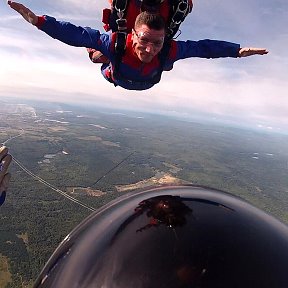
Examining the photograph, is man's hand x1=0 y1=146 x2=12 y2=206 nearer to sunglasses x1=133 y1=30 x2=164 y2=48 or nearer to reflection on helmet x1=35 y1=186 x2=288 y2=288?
reflection on helmet x1=35 y1=186 x2=288 y2=288

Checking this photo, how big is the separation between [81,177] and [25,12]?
3309 inches

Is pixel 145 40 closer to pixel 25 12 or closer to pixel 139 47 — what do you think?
pixel 139 47

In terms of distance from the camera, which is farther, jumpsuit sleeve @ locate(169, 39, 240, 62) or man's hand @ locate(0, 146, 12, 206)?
jumpsuit sleeve @ locate(169, 39, 240, 62)

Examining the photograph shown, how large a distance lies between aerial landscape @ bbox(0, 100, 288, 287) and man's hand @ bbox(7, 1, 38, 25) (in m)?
19.5

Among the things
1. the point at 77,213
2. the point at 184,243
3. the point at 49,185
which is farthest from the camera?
the point at 49,185

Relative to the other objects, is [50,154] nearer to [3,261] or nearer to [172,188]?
[3,261]

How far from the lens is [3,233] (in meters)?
53.2

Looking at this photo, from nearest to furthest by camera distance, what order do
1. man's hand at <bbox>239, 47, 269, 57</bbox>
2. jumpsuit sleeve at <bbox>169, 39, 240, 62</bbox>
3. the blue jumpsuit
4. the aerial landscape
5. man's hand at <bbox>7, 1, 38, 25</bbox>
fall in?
man's hand at <bbox>7, 1, 38, 25</bbox> → the blue jumpsuit → man's hand at <bbox>239, 47, 269, 57</bbox> → jumpsuit sleeve at <bbox>169, 39, 240, 62</bbox> → the aerial landscape

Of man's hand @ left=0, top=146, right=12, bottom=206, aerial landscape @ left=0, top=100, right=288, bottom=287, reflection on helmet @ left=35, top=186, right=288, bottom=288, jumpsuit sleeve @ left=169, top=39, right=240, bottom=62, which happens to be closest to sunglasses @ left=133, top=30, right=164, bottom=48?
jumpsuit sleeve @ left=169, top=39, right=240, bottom=62

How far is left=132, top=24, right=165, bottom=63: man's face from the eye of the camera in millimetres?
4094

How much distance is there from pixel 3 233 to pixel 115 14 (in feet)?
184

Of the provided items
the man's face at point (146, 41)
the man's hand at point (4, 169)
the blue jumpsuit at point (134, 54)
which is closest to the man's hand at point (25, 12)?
the blue jumpsuit at point (134, 54)

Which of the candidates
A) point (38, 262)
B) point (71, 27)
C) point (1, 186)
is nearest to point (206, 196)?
point (1, 186)

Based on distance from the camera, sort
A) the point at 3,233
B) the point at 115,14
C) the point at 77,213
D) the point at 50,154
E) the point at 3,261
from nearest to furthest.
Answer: the point at 115,14
the point at 3,261
the point at 3,233
the point at 77,213
the point at 50,154
